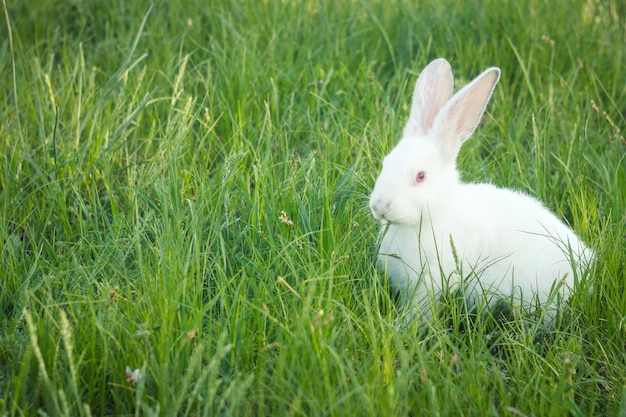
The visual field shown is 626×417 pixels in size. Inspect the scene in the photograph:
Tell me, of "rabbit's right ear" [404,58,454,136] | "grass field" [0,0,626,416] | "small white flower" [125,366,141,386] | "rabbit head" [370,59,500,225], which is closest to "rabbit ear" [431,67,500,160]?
"rabbit head" [370,59,500,225]

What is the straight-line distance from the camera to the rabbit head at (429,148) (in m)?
2.91

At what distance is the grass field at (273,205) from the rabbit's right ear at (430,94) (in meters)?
0.37

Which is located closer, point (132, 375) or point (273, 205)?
point (132, 375)

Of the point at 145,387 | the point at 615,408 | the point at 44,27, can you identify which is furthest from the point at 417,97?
the point at 44,27

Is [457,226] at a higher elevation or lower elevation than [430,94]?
lower

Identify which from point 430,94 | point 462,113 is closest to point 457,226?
point 462,113

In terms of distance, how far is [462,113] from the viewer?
10.1 ft

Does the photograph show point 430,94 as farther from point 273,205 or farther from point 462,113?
point 273,205

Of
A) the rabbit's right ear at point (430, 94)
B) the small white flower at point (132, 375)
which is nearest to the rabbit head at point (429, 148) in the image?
the rabbit's right ear at point (430, 94)

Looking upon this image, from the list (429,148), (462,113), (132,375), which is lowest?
(132,375)

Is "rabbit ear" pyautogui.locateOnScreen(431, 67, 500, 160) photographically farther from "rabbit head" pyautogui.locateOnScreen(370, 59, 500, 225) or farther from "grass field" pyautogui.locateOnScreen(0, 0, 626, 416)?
"grass field" pyautogui.locateOnScreen(0, 0, 626, 416)

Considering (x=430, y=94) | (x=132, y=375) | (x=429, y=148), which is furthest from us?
(x=430, y=94)

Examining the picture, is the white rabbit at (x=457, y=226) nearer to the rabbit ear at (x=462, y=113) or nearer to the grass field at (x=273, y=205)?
the rabbit ear at (x=462, y=113)

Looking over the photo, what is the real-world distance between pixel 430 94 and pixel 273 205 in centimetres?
83
